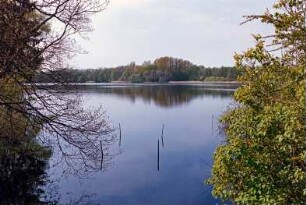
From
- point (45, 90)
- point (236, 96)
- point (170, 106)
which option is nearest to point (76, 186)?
point (45, 90)

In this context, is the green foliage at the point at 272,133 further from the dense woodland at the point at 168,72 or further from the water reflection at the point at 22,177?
the dense woodland at the point at 168,72

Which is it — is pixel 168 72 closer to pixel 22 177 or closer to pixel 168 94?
pixel 168 94

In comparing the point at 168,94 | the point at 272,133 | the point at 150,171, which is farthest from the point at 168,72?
the point at 272,133

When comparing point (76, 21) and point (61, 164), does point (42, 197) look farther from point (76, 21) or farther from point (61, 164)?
point (76, 21)

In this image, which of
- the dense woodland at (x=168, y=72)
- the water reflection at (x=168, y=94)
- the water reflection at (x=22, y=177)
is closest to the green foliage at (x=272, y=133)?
the water reflection at (x=22, y=177)

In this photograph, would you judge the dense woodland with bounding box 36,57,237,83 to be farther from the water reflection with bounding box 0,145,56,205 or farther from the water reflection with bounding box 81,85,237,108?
the water reflection with bounding box 0,145,56,205

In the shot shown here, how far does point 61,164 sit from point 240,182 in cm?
2242

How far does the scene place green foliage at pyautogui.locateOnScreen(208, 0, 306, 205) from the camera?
299 inches

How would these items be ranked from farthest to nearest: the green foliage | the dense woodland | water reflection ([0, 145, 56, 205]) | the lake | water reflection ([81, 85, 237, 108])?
the dense woodland, water reflection ([81, 85, 237, 108]), the lake, water reflection ([0, 145, 56, 205]), the green foliage

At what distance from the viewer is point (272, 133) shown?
8445 millimetres

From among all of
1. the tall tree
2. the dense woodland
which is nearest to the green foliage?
the tall tree

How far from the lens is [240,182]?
9.46m

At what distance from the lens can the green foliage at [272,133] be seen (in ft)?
24.9

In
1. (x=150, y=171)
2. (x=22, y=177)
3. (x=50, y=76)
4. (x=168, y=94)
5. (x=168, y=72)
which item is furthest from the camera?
(x=168, y=72)
